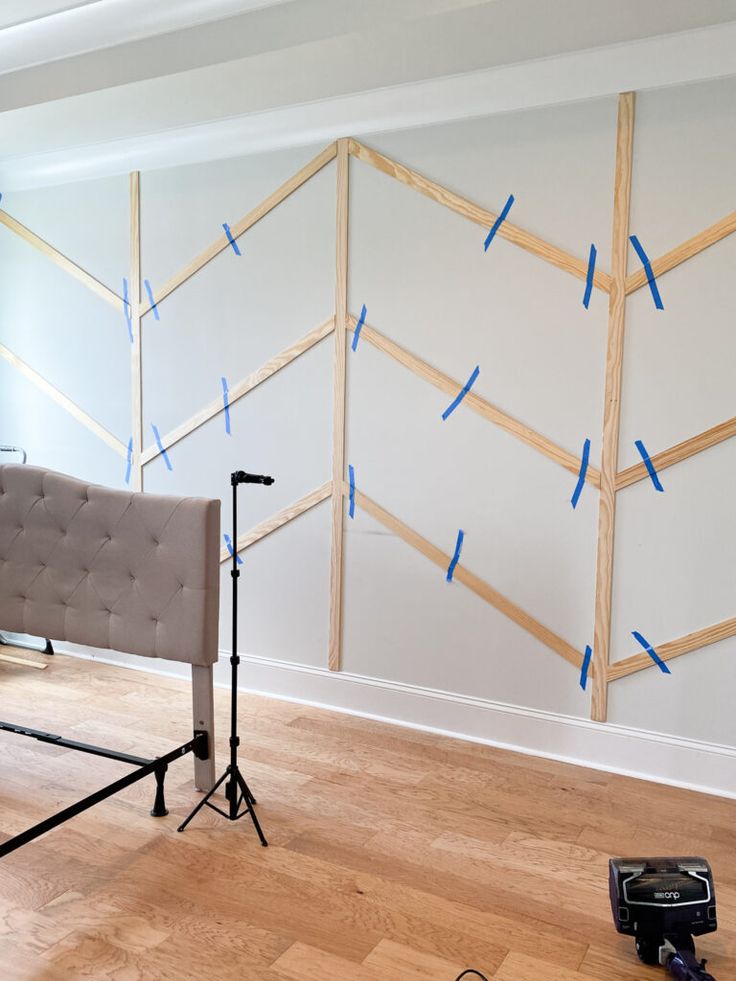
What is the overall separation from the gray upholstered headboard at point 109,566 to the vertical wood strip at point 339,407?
1.04 m

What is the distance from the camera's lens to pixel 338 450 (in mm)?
3756

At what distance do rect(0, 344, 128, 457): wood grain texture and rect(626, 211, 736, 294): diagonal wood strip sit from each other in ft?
9.10

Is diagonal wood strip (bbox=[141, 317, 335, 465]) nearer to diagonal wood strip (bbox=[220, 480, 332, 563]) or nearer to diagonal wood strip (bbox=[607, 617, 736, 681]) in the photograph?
diagonal wood strip (bbox=[220, 480, 332, 563])

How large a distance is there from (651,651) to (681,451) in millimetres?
793

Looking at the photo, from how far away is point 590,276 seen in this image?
10.4 ft

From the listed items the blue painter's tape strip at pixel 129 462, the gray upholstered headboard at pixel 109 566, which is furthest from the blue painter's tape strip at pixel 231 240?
the gray upholstered headboard at pixel 109 566

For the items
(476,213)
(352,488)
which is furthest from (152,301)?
(476,213)

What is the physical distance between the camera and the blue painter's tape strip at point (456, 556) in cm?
351

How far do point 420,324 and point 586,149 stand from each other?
955 mm

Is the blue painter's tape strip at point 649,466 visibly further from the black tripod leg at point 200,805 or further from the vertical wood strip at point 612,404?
the black tripod leg at point 200,805

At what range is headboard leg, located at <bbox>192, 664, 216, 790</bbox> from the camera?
288 centimetres

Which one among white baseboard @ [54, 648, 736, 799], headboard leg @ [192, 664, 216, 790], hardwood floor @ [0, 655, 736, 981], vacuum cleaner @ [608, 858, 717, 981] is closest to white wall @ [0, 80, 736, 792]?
white baseboard @ [54, 648, 736, 799]

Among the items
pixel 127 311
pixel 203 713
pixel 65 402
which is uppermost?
pixel 127 311

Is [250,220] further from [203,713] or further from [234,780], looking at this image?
[234,780]
